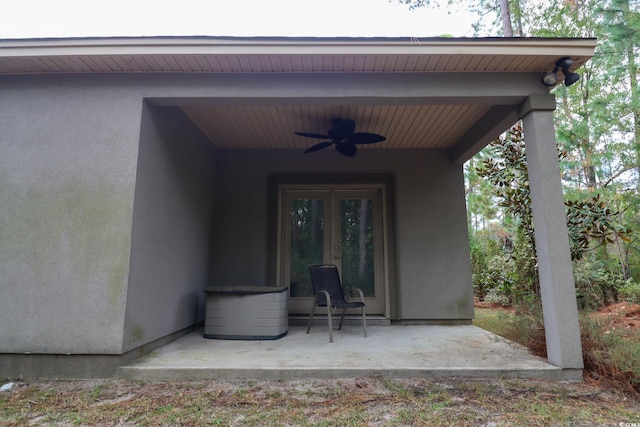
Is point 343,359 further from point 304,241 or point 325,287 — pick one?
point 304,241

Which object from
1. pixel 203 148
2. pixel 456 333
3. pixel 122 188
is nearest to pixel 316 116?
pixel 203 148

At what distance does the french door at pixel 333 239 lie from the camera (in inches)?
200

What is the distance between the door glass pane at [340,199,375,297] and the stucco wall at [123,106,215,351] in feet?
6.57

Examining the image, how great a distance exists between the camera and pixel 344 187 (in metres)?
→ 5.21

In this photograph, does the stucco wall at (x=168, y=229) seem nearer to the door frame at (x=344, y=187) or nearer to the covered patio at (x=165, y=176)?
the covered patio at (x=165, y=176)

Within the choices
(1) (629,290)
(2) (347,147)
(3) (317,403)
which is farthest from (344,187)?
(1) (629,290)

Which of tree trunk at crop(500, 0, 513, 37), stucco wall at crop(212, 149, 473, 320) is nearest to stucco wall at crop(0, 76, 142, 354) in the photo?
stucco wall at crop(212, 149, 473, 320)

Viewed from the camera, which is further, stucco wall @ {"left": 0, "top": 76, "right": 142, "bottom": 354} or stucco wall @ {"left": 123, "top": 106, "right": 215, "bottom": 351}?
stucco wall @ {"left": 123, "top": 106, "right": 215, "bottom": 351}

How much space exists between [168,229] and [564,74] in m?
4.02

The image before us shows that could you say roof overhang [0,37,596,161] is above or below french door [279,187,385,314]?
above

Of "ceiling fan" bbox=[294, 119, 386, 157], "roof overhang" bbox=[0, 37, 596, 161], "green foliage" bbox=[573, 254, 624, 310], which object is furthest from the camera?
"green foliage" bbox=[573, 254, 624, 310]

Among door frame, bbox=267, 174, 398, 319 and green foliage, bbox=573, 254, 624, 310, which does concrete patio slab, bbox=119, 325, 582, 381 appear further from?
green foliage, bbox=573, 254, 624, 310

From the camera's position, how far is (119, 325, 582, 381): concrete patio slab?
2660 millimetres

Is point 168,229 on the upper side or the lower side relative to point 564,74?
lower
